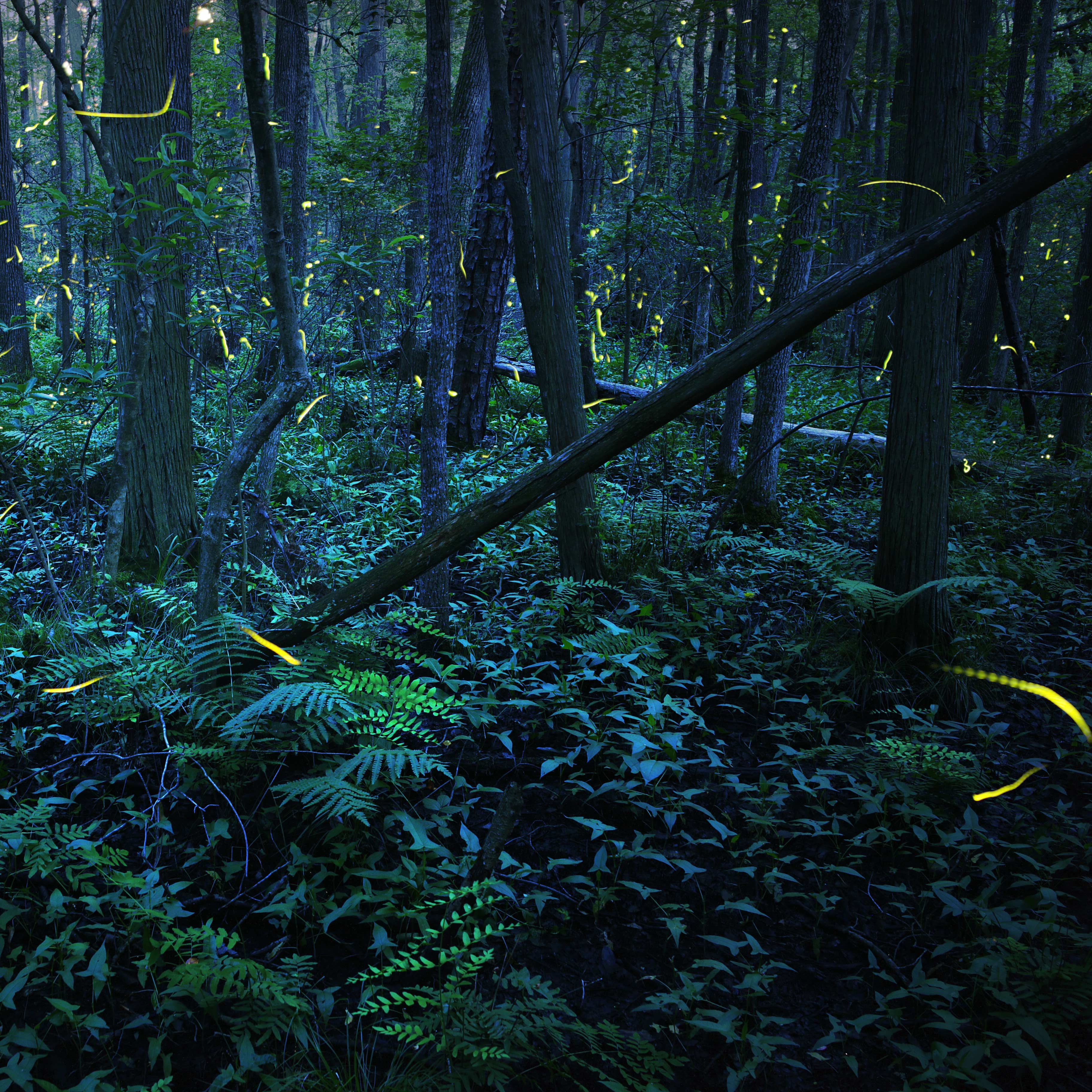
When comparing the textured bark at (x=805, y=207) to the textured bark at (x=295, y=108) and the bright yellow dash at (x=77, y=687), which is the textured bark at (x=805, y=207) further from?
Result: the bright yellow dash at (x=77, y=687)

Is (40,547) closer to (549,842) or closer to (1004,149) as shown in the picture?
(549,842)

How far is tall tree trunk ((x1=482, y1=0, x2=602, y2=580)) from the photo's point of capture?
5039 mm

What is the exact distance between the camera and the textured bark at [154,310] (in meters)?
5.25

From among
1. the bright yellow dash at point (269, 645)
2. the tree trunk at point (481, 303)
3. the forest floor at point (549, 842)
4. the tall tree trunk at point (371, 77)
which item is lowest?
the forest floor at point (549, 842)

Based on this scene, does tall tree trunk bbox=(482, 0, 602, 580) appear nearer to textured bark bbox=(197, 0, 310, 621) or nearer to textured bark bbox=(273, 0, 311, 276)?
textured bark bbox=(197, 0, 310, 621)

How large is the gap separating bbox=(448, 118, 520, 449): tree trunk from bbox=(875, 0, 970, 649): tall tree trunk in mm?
4815

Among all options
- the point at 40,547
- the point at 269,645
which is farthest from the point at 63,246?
the point at 269,645

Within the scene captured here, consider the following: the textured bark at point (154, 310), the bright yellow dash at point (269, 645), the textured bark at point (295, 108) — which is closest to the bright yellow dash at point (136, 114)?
the textured bark at point (154, 310)

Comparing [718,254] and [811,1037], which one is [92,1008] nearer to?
[811,1037]

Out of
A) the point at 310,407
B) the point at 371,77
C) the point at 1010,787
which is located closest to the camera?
the point at 1010,787

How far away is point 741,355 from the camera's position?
225 centimetres

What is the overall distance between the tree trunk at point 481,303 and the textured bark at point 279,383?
5.32 metres

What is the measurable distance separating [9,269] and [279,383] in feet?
37.3

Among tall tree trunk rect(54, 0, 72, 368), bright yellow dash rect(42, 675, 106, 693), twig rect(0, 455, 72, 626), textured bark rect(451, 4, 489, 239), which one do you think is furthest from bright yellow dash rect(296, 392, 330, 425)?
textured bark rect(451, 4, 489, 239)
